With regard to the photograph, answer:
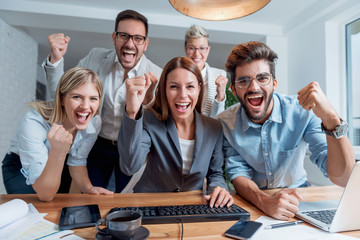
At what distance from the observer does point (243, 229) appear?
2.84 feet

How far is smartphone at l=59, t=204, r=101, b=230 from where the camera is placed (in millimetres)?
874

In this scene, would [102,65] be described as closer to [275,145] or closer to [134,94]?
[134,94]

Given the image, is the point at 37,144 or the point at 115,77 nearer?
the point at 37,144

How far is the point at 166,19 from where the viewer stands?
435cm

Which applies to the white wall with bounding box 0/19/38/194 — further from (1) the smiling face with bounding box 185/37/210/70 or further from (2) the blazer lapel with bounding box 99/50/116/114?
(1) the smiling face with bounding box 185/37/210/70

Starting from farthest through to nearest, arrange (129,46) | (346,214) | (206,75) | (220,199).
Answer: (206,75)
(129,46)
(220,199)
(346,214)

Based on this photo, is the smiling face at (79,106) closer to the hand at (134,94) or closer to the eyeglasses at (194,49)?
the hand at (134,94)

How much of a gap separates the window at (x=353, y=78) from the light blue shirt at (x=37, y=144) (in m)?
3.40

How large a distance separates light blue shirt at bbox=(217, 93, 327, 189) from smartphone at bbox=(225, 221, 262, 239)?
0.55 m

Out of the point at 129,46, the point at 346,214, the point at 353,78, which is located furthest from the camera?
the point at 353,78

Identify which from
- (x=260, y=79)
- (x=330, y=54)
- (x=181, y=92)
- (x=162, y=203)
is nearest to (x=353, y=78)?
(x=330, y=54)

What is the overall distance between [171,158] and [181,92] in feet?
1.35

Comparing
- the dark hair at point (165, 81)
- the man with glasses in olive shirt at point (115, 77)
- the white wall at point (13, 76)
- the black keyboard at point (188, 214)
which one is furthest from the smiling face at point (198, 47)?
the white wall at point (13, 76)

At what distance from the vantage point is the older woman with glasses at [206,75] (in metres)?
2.18
